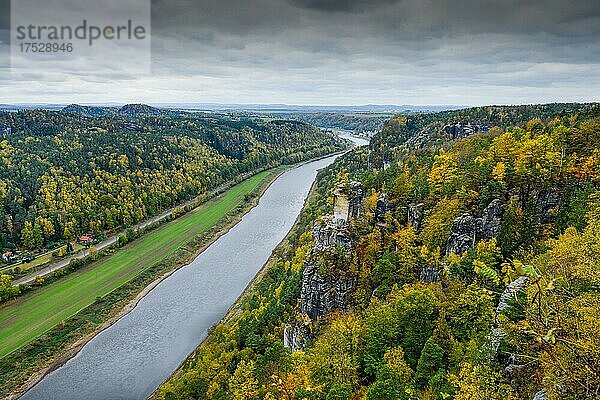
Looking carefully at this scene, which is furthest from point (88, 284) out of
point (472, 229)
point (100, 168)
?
point (472, 229)

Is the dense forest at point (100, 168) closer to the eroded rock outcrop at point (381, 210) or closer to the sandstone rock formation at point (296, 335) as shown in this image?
the sandstone rock formation at point (296, 335)

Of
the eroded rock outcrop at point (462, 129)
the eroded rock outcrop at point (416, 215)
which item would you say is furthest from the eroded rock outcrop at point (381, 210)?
the eroded rock outcrop at point (462, 129)

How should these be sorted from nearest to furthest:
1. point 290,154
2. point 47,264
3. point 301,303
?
point 301,303 → point 47,264 → point 290,154

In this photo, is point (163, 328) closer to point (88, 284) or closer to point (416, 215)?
point (88, 284)

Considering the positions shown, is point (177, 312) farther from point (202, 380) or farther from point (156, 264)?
point (202, 380)

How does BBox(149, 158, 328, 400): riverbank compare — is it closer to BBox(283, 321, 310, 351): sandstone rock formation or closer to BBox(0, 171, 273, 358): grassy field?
BBox(283, 321, 310, 351): sandstone rock formation

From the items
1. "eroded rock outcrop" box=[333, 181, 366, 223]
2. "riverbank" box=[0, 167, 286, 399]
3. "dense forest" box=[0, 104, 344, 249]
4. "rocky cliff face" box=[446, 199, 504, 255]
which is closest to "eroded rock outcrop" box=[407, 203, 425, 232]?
"rocky cliff face" box=[446, 199, 504, 255]

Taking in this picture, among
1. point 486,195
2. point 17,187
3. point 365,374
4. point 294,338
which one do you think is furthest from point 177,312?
point 17,187

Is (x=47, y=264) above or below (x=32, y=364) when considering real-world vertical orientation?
above
